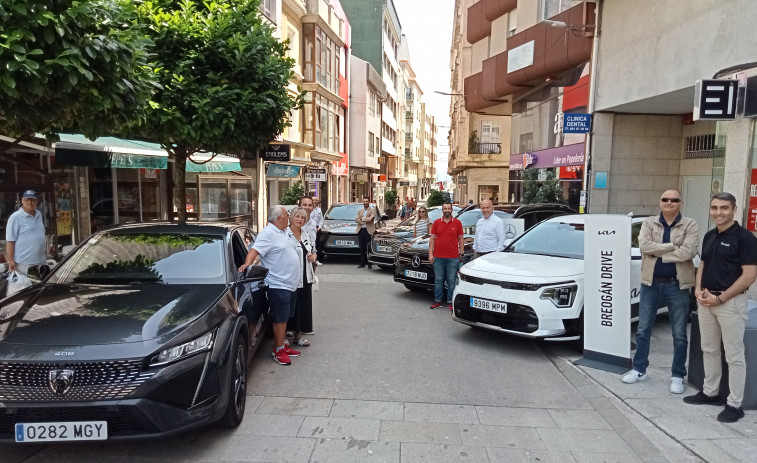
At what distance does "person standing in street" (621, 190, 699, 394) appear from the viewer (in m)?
4.63

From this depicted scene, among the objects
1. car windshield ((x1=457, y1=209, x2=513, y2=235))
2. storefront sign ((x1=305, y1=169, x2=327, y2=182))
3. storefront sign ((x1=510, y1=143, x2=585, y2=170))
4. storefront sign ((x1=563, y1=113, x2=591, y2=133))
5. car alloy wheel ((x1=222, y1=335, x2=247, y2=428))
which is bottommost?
car alloy wheel ((x1=222, y1=335, x2=247, y2=428))

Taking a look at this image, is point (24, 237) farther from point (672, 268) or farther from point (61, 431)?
point (672, 268)

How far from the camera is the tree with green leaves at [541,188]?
1570 cm

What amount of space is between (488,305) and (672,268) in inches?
79.8

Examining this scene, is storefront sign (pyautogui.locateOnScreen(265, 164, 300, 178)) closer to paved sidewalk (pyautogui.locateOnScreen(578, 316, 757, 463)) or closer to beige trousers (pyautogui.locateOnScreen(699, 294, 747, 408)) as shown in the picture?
paved sidewalk (pyautogui.locateOnScreen(578, 316, 757, 463))

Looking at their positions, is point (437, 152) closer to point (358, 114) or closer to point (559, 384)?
point (358, 114)

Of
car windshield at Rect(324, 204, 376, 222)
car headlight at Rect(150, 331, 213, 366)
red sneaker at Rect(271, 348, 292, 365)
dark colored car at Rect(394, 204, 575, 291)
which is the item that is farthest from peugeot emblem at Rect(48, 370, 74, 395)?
car windshield at Rect(324, 204, 376, 222)

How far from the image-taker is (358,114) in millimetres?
36625

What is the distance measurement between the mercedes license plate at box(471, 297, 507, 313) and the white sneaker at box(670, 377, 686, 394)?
70.4 inches

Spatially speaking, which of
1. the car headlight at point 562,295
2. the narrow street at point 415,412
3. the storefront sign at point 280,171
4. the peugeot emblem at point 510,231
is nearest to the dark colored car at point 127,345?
the narrow street at point 415,412

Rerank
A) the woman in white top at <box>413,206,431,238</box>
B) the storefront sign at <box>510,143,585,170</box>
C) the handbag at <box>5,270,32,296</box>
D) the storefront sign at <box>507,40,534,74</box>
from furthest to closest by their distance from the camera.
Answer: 1. the storefront sign at <box>507,40,534,74</box>
2. the storefront sign at <box>510,143,585,170</box>
3. the woman in white top at <box>413,206,431,238</box>
4. the handbag at <box>5,270,32,296</box>

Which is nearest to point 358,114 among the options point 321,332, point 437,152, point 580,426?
point 321,332

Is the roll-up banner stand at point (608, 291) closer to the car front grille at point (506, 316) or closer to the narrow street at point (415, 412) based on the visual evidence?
the narrow street at point (415, 412)

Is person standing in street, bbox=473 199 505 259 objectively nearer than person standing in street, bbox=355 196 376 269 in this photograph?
Yes
